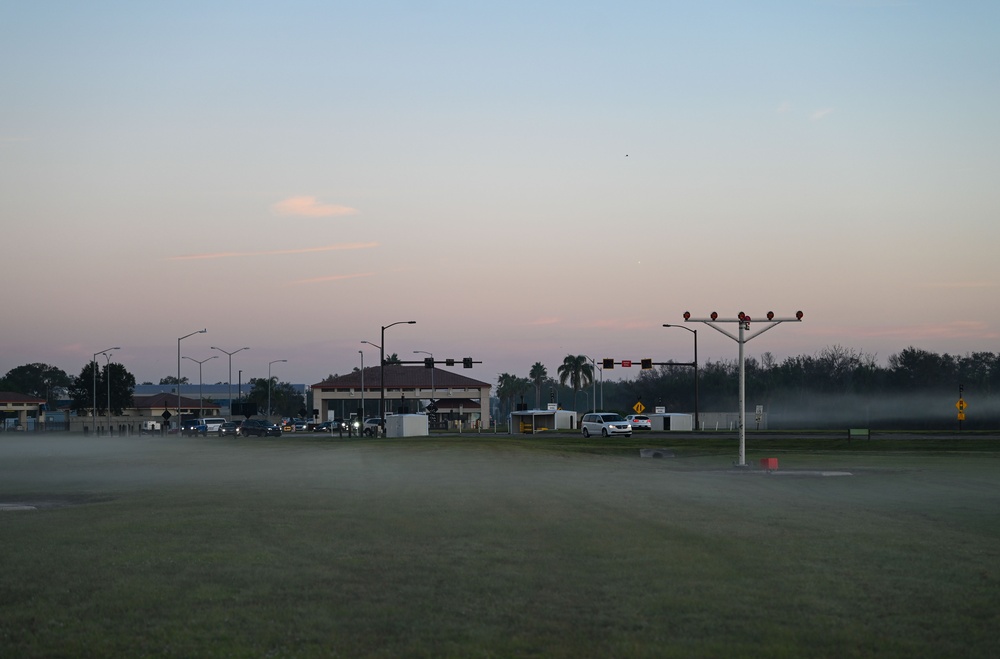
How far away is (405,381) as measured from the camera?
152250 millimetres

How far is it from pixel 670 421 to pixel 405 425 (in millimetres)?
32778

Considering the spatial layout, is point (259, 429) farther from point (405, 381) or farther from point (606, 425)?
point (405, 381)

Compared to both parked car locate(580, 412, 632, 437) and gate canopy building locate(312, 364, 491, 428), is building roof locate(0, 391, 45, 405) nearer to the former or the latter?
gate canopy building locate(312, 364, 491, 428)

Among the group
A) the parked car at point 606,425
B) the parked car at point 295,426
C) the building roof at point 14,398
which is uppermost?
the building roof at point 14,398

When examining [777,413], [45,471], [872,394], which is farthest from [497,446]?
[872,394]

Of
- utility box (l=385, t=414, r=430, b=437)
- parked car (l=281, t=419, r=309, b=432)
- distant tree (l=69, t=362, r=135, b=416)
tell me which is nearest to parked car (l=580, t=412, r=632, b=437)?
utility box (l=385, t=414, r=430, b=437)

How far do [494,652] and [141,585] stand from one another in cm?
553

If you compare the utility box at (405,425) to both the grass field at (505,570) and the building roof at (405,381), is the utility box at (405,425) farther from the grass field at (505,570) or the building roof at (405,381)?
the building roof at (405,381)

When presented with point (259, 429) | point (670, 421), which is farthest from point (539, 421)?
point (259, 429)

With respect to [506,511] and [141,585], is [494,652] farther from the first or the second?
[506,511]

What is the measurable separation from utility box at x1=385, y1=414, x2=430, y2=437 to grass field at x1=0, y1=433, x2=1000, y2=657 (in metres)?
53.4

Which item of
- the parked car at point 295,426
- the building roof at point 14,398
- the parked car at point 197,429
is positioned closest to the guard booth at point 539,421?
the parked car at point 295,426

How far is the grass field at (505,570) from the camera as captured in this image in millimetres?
9703

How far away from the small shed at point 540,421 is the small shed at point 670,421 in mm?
10988
